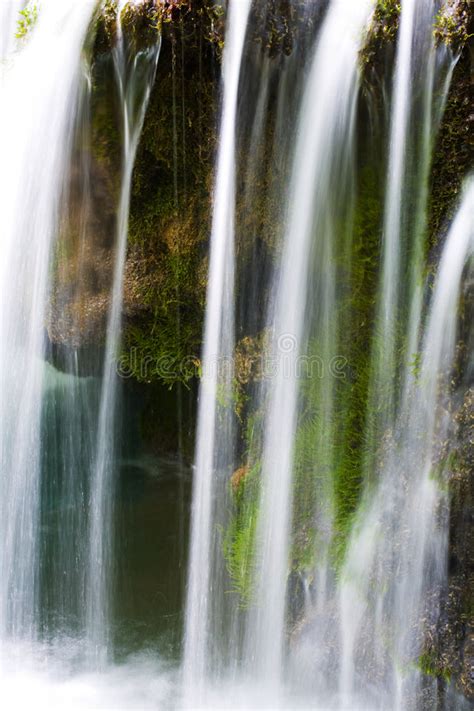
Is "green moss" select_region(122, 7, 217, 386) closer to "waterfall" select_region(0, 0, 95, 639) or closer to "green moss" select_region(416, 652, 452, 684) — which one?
"waterfall" select_region(0, 0, 95, 639)

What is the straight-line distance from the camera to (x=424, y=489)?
347 centimetres

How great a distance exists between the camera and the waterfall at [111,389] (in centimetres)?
380

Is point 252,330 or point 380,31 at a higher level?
point 380,31

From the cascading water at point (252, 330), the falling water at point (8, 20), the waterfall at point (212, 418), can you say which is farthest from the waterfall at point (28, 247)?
the waterfall at point (212, 418)

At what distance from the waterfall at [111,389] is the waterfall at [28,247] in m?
0.31

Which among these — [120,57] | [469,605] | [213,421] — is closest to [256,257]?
[213,421]

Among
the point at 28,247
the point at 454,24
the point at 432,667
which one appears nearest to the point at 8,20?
the point at 28,247

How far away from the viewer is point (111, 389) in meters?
4.45

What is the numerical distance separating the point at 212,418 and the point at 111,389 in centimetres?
79

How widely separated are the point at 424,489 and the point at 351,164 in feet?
5.50

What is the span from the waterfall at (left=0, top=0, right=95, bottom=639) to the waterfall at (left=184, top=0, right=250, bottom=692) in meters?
0.94

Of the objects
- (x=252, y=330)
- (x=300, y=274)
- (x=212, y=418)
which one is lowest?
(x=212, y=418)

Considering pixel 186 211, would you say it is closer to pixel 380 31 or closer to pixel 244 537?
pixel 380 31

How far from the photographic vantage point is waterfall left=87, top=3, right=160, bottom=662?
12.5ft
